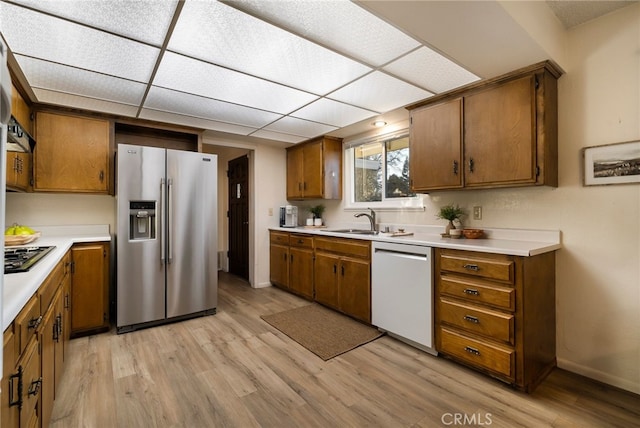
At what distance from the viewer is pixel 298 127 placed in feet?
12.0

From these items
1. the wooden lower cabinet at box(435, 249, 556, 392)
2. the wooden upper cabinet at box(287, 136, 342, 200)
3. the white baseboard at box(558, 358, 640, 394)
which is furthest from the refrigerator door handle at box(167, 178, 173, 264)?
the white baseboard at box(558, 358, 640, 394)

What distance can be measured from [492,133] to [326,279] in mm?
2223

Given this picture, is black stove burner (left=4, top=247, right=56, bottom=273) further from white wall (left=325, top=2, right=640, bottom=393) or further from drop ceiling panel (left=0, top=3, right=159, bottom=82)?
white wall (left=325, top=2, right=640, bottom=393)

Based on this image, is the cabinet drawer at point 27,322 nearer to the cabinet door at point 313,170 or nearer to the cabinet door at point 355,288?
the cabinet door at point 355,288

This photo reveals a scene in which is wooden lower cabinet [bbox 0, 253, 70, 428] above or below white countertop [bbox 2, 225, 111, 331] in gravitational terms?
below

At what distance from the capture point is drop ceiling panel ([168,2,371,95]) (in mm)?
1610

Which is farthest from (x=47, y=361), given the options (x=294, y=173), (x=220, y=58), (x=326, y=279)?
(x=294, y=173)

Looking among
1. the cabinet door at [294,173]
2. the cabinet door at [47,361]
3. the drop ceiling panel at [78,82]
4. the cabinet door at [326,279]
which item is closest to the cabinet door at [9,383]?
the cabinet door at [47,361]

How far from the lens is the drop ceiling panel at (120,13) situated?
4.83 ft

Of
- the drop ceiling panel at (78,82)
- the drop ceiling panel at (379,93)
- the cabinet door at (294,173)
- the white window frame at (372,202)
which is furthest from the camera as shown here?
the cabinet door at (294,173)

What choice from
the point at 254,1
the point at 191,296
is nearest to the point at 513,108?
the point at 254,1

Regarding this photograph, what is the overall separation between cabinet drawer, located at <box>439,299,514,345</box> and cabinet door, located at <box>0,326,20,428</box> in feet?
7.78

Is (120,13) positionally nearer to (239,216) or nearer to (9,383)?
(9,383)

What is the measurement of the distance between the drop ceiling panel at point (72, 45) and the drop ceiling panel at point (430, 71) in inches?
64.7
